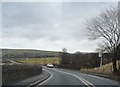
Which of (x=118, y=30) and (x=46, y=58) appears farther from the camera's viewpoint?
(x=46, y=58)

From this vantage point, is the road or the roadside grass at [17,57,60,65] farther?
the roadside grass at [17,57,60,65]

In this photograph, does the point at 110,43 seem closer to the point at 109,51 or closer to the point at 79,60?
the point at 109,51

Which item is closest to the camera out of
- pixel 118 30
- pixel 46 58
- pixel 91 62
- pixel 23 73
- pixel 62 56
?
pixel 23 73

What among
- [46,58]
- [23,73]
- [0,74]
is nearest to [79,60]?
[46,58]

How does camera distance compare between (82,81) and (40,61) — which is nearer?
(82,81)

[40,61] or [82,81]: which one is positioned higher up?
[40,61]

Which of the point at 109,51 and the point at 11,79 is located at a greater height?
the point at 109,51

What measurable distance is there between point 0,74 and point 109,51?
42556mm

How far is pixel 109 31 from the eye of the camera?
60.8m

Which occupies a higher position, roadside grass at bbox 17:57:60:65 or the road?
roadside grass at bbox 17:57:60:65

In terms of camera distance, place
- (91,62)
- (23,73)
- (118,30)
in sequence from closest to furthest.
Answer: (23,73) → (118,30) → (91,62)

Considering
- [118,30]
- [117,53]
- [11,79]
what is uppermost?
[118,30]

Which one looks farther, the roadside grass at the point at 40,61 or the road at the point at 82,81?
the roadside grass at the point at 40,61

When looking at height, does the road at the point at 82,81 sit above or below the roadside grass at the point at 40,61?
below
